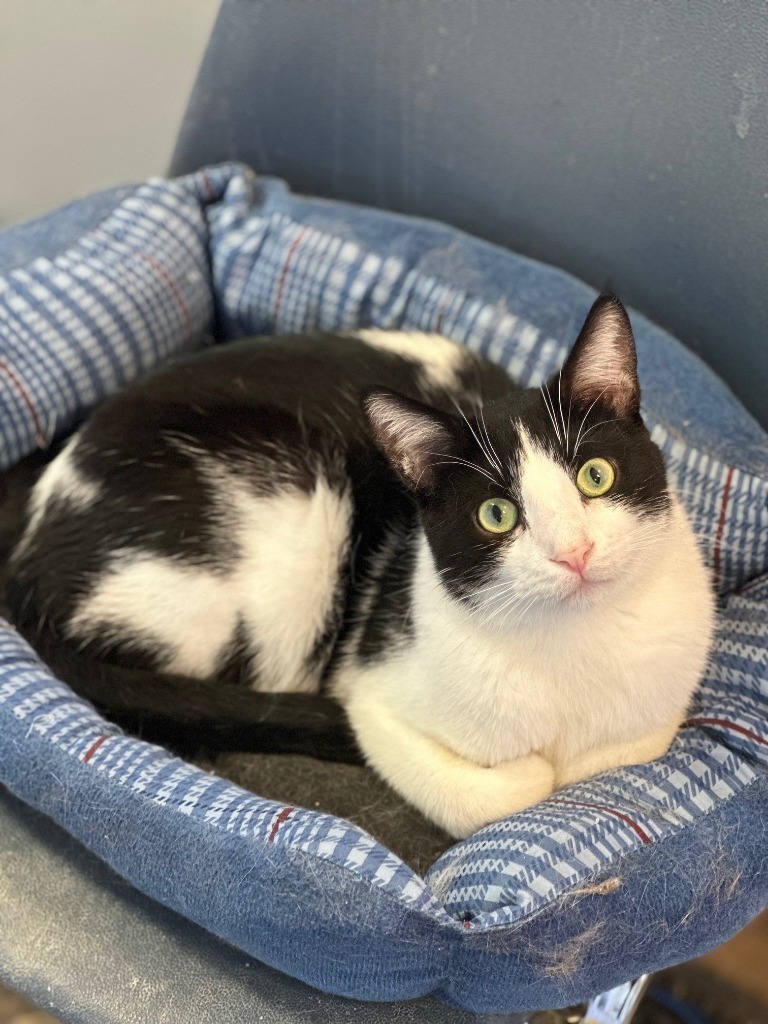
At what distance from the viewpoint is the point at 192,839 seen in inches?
33.4

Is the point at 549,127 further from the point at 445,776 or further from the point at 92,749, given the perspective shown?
the point at 92,749

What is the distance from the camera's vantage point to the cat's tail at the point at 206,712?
3.22 feet

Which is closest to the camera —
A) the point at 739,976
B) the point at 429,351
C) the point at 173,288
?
the point at 429,351

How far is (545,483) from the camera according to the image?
31.0 inches

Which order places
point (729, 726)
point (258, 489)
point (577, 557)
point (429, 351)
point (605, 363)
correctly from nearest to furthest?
point (577, 557)
point (605, 363)
point (729, 726)
point (258, 489)
point (429, 351)

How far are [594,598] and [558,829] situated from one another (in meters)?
0.23

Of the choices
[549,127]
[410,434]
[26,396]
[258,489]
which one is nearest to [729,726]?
[410,434]

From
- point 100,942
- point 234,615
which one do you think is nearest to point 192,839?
point 100,942

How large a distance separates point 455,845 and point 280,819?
0.20 metres

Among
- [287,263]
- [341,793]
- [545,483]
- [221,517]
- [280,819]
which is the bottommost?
[341,793]

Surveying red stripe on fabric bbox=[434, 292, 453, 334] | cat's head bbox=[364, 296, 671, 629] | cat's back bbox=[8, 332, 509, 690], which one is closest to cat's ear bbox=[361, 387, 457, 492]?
cat's head bbox=[364, 296, 671, 629]

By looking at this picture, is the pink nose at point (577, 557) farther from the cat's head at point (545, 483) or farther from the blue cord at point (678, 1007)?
the blue cord at point (678, 1007)

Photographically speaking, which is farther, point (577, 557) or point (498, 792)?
point (498, 792)

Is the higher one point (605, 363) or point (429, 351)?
point (605, 363)
